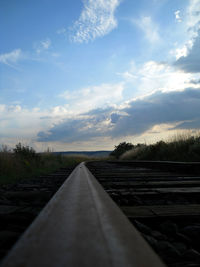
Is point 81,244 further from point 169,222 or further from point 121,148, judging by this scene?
point 121,148

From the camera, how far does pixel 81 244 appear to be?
23.5 inches

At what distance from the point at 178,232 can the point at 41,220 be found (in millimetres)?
734

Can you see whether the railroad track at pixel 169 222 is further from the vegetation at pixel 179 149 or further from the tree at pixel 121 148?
the tree at pixel 121 148

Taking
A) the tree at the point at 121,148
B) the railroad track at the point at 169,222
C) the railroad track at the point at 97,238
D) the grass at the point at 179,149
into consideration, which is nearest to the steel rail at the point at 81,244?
the railroad track at the point at 97,238

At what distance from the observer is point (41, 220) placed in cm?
80

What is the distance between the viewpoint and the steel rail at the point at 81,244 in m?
0.51

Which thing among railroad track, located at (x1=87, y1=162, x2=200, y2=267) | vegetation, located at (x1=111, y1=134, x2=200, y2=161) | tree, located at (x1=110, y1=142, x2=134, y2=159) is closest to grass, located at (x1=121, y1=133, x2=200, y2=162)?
vegetation, located at (x1=111, y1=134, x2=200, y2=161)

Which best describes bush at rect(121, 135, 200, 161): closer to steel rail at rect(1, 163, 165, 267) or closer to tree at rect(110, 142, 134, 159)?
steel rail at rect(1, 163, 165, 267)

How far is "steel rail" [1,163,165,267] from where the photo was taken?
51 cm

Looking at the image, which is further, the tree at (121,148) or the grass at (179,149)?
the tree at (121,148)

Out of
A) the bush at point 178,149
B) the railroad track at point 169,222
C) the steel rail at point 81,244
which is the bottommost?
the railroad track at point 169,222

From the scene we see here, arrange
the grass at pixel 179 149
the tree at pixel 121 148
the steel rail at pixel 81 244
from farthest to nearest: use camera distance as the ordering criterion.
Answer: the tree at pixel 121 148 → the grass at pixel 179 149 → the steel rail at pixel 81 244

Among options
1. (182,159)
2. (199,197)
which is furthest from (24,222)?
(182,159)

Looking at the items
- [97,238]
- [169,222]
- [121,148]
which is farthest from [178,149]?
[121,148]
